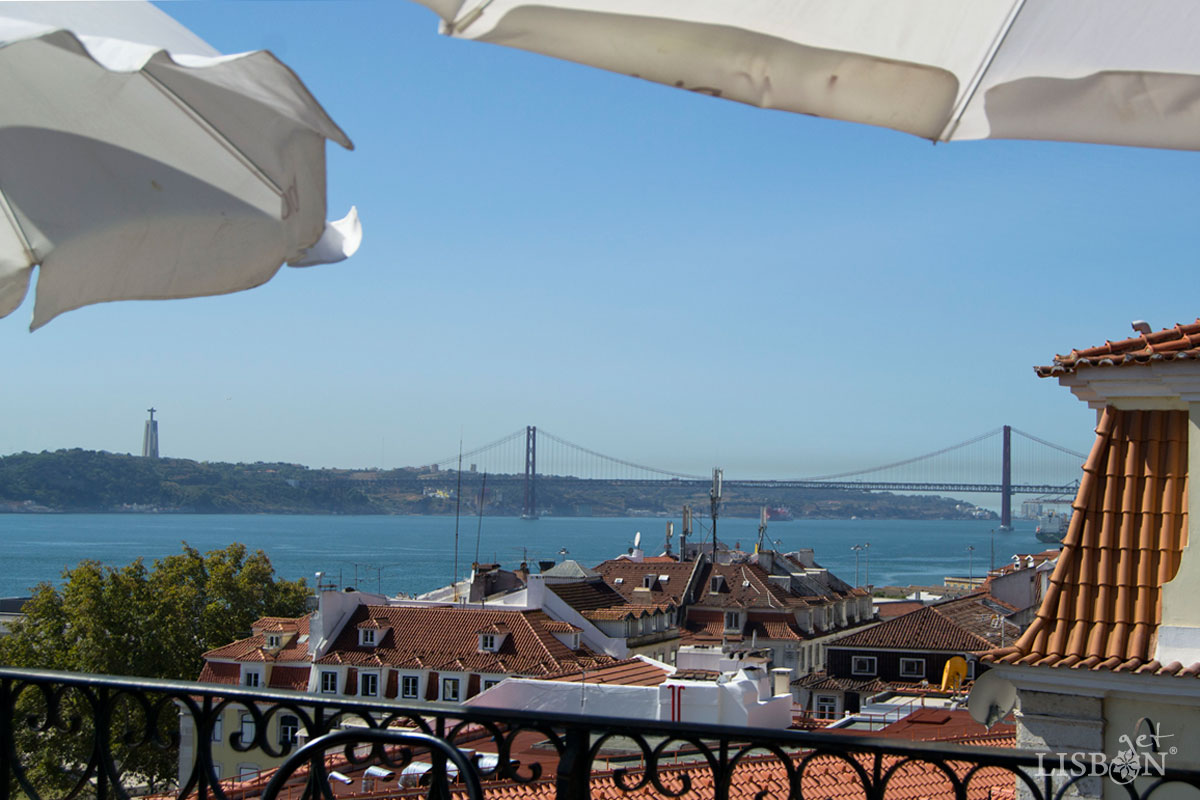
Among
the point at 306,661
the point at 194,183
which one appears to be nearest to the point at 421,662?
the point at 306,661

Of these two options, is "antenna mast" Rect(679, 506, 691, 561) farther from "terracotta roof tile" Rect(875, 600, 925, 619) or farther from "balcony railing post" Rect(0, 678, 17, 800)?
"balcony railing post" Rect(0, 678, 17, 800)

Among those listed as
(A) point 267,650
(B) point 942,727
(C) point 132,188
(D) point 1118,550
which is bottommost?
(A) point 267,650

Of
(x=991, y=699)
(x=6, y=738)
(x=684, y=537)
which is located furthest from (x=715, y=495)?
(x=6, y=738)

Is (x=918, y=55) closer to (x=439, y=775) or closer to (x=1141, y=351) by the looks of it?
(x=439, y=775)

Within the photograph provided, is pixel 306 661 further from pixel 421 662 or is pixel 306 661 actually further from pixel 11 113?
pixel 11 113

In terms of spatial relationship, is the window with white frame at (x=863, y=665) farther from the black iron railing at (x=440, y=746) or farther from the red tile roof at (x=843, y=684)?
the black iron railing at (x=440, y=746)

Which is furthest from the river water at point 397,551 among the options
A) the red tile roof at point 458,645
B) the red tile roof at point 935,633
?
the red tile roof at point 458,645
